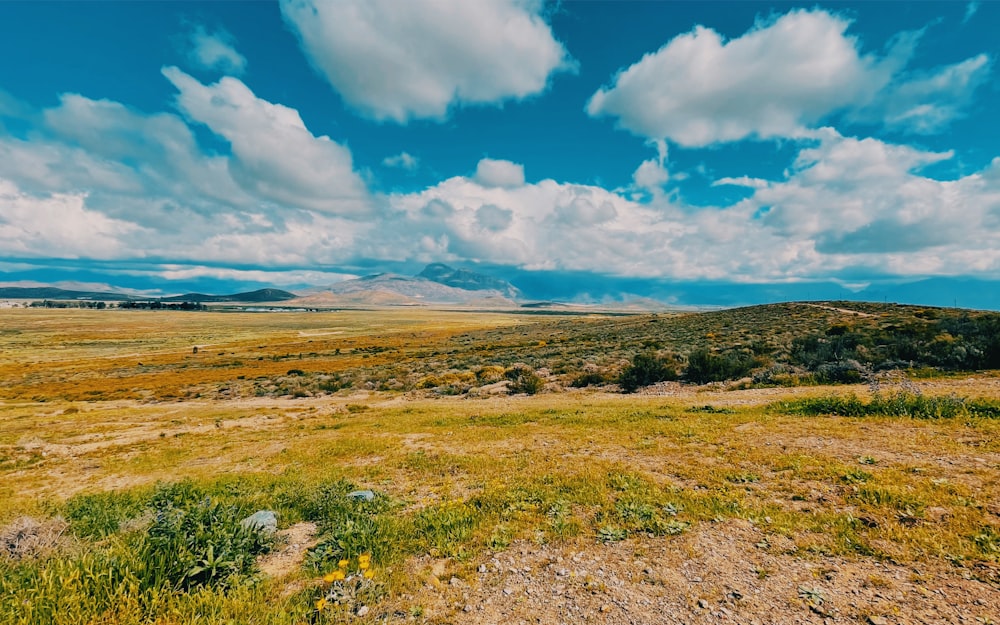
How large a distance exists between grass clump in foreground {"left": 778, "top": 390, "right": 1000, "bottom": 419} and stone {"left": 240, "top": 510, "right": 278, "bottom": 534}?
17.3 metres

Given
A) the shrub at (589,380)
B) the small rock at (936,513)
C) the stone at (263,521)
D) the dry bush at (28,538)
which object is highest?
the small rock at (936,513)

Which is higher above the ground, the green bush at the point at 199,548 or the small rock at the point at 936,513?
the small rock at the point at 936,513

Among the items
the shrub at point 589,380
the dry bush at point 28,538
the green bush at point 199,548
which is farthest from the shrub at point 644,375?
the dry bush at point 28,538

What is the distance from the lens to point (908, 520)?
6.77m

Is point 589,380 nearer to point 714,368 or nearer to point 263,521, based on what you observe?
point 714,368

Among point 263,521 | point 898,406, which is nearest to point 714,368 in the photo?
point 898,406

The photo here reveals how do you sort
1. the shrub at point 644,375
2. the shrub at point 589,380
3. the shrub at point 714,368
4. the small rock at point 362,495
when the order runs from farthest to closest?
the shrub at point 589,380 < the shrub at point 644,375 < the shrub at point 714,368 < the small rock at point 362,495

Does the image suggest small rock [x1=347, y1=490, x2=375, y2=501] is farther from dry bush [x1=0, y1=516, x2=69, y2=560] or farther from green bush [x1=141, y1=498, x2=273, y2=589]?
dry bush [x1=0, y1=516, x2=69, y2=560]

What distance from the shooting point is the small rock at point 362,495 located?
9148mm

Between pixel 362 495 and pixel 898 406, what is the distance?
17586mm

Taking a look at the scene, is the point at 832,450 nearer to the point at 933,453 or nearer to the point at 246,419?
the point at 933,453

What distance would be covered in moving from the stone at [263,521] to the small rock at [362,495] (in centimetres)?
154

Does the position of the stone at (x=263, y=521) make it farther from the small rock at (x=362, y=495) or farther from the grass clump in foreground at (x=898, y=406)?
the grass clump in foreground at (x=898, y=406)

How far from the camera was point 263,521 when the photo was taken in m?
7.93
